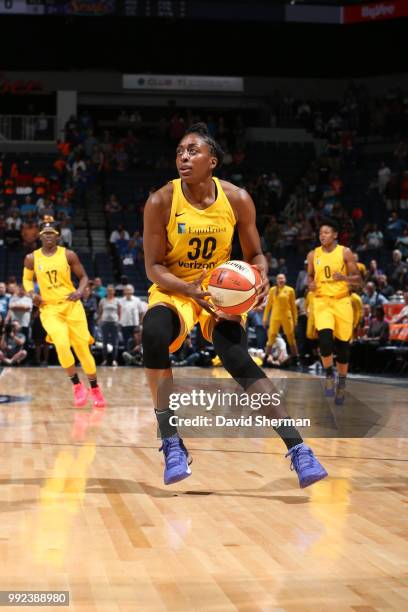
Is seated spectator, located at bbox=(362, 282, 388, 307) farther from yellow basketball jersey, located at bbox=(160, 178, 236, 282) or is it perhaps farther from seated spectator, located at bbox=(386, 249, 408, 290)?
yellow basketball jersey, located at bbox=(160, 178, 236, 282)

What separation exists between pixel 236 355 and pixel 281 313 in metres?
12.5

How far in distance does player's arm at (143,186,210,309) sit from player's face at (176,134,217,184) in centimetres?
15

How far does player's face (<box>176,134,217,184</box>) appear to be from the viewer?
4.91 m

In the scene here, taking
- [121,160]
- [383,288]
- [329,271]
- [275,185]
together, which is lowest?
[383,288]

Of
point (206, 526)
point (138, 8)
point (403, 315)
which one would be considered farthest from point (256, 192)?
point (206, 526)

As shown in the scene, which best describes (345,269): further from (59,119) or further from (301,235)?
(59,119)

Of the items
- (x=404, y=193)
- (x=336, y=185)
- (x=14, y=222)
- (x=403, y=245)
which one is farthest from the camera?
(x=336, y=185)

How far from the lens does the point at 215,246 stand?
4.97m

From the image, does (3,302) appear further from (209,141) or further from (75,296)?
(209,141)

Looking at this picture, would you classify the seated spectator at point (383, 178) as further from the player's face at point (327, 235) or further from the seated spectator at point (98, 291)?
the player's face at point (327, 235)

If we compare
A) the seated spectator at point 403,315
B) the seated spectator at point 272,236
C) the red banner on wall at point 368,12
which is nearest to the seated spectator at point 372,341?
the seated spectator at point 403,315

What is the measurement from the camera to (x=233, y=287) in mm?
4660

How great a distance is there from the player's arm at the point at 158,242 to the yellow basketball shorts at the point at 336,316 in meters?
5.06

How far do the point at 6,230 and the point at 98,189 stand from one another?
165 inches
